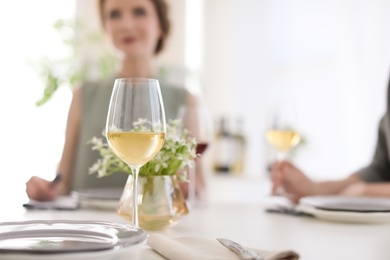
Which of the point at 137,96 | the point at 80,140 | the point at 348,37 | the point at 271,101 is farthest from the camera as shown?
the point at 271,101

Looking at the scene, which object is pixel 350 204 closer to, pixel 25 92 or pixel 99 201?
pixel 99 201

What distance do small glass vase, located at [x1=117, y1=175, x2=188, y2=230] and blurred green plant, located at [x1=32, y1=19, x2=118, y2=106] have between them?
97.0 inches

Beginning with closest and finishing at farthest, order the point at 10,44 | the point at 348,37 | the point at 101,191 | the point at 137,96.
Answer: the point at 137,96
the point at 101,191
the point at 348,37
the point at 10,44

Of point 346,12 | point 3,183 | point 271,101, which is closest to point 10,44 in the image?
point 3,183

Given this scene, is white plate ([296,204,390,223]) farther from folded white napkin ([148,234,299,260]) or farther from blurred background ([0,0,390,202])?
blurred background ([0,0,390,202])

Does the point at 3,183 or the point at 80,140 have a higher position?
the point at 80,140

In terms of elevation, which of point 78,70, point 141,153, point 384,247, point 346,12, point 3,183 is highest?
point 346,12

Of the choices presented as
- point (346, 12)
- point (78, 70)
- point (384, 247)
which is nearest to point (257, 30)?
point (346, 12)

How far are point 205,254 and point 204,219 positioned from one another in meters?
0.57

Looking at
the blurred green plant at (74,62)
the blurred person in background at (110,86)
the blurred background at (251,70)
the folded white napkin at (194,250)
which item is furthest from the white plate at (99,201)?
the blurred green plant at (74,62)

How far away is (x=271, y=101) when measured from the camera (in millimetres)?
4508

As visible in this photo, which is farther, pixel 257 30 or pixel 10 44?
pixel 257 30

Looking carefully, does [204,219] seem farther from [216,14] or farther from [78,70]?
[216,14]

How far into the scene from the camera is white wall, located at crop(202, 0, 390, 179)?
3.53 m
